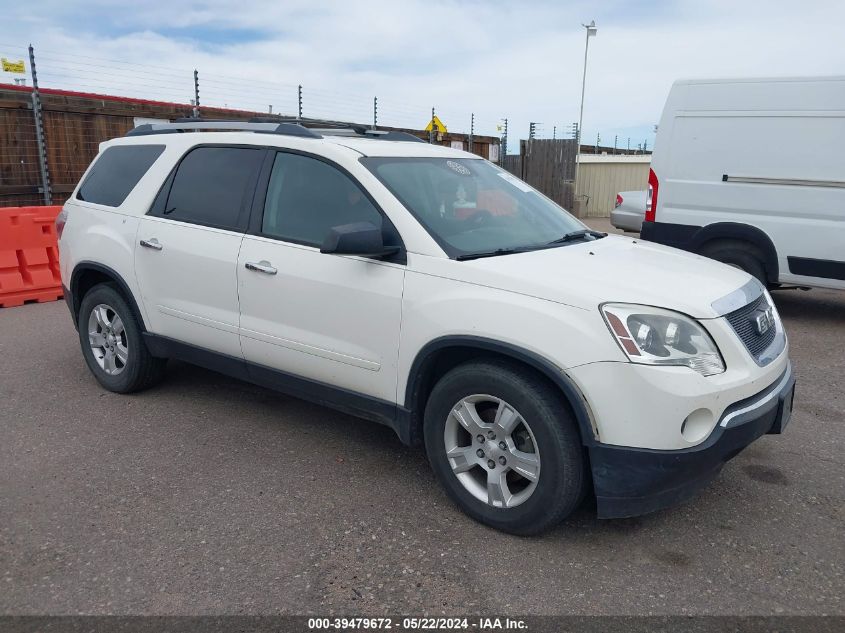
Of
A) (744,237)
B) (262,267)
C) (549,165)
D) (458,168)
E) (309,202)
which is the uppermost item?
(458,168)

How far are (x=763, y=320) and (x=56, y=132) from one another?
1102 centimetres

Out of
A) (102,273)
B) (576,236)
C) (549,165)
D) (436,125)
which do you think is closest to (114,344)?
(102,273)

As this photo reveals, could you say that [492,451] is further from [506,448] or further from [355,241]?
[355,241]

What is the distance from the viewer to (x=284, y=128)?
4223 mm

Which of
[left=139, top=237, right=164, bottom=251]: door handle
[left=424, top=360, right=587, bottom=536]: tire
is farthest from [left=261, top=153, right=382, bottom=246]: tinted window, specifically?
[left=424, top=360, right=587, bottom=536]: tire

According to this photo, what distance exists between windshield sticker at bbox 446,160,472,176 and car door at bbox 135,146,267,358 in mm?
1104

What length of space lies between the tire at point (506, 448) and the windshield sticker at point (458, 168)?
1.45m

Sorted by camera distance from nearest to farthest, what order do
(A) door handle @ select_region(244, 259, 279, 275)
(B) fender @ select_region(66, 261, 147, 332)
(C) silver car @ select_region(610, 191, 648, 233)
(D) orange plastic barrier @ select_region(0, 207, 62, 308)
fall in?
(A) door handle @ select_region(244, 259, 279, 275)
(B) fender @ select_region(66, 261, 147, 332)
(D) orange plastic barrier @ select_region(0, 207, 62, 308)
(C) silver car @ select_region(610, 191, 648, 233)

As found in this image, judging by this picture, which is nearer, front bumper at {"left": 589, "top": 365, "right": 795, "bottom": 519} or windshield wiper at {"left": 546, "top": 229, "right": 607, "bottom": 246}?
front bumper at {"left": 589, "top": 365, "right": 795, "bottom": 519}

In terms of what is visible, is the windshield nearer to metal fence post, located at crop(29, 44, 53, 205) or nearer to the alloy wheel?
the alloy wheel

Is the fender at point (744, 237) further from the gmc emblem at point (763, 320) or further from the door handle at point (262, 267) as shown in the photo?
the door handle at point (262, 267)

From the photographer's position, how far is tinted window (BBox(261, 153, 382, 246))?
3.75m

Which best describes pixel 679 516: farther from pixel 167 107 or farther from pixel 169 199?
pixel 167 107

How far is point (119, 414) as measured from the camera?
15.5 feet
